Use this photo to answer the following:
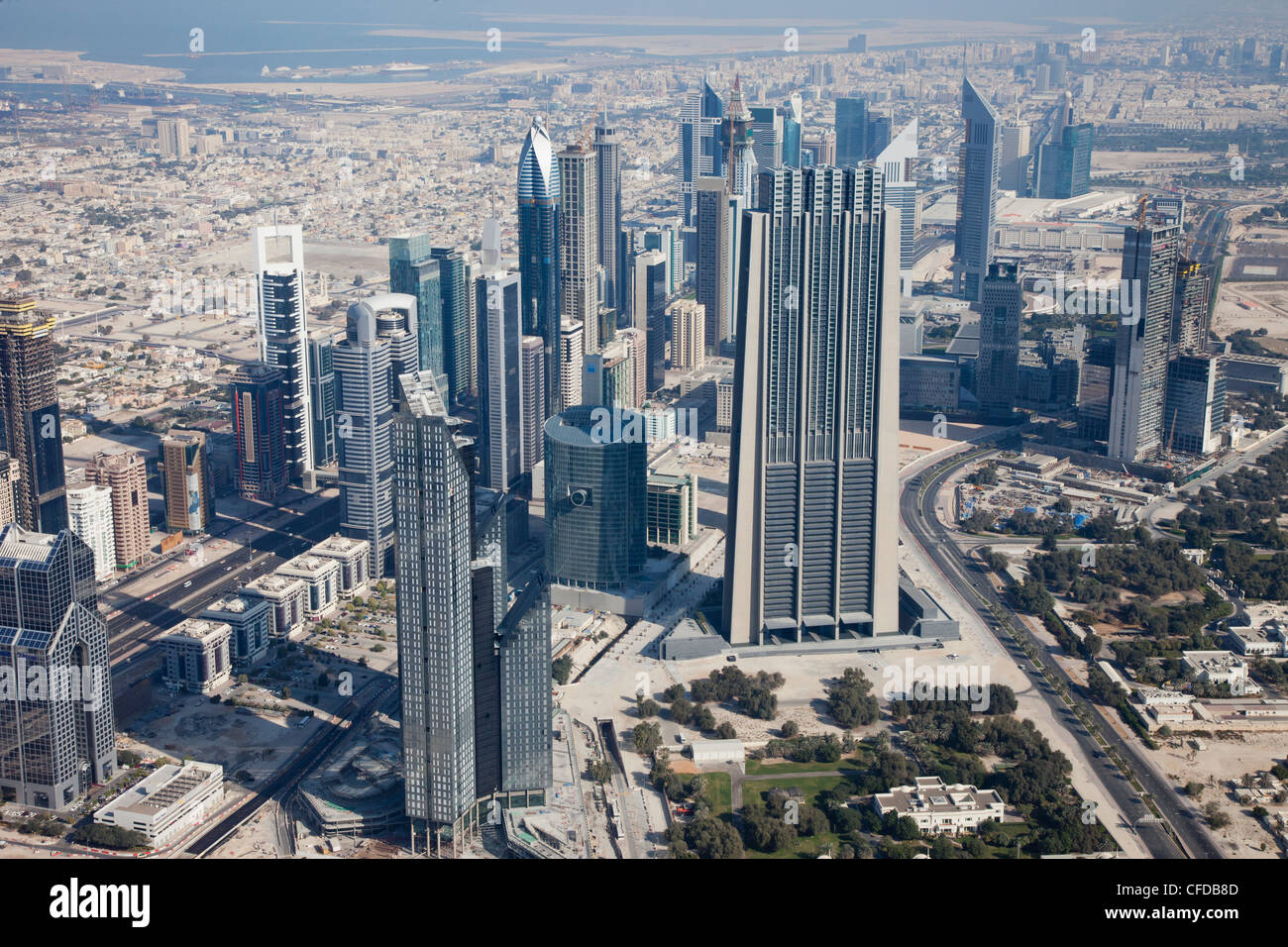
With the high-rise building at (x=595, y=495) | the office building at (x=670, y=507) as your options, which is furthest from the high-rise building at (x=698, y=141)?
the high-rise building at (x=595, y=495)

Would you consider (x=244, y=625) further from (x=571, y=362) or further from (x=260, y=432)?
(x=571, y=362)

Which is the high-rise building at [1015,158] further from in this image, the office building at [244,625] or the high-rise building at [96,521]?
the office building at [244,625]

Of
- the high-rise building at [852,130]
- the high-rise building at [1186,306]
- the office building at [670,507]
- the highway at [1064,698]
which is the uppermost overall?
the high-rise building at [852,130]

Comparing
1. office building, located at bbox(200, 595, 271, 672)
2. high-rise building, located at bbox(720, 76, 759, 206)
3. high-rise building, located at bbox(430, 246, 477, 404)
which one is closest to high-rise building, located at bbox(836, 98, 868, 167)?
high-rise building, located at bbox(720, 76, 759, 206)

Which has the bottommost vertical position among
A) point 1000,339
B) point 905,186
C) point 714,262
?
point 1000,339

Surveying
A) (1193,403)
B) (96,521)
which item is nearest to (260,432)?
(96,521)

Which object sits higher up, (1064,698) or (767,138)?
(767,138)
